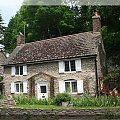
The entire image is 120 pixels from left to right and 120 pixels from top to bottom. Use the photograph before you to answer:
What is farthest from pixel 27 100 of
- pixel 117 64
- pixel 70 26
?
pixel 70 26

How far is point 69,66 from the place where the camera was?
3281 centimetres

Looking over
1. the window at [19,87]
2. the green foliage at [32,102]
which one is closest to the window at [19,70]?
the window at [19,87]

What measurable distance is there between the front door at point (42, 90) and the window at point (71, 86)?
2685mm

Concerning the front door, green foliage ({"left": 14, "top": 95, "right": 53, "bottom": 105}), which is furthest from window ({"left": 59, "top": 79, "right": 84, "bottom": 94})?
green foliage ({"left": 14, "top": 95, "right": 53, "bottom": 105})

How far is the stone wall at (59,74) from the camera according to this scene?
103ft

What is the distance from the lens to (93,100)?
23.9m

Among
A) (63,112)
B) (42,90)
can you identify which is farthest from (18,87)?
(63,112)

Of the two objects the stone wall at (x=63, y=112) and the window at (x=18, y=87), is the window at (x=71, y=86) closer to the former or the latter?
the window at (x=18, y=87)

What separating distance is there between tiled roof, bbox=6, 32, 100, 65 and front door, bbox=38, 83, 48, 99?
9.67 ft

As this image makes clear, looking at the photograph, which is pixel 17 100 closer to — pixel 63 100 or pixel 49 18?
pixel 63 100

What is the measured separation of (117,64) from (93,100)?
20.6 metres

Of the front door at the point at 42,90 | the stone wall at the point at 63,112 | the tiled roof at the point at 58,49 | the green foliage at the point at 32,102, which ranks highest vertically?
the tiled roof at the point at 58,49

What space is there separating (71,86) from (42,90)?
3.92m

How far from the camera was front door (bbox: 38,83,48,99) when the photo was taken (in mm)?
34031
